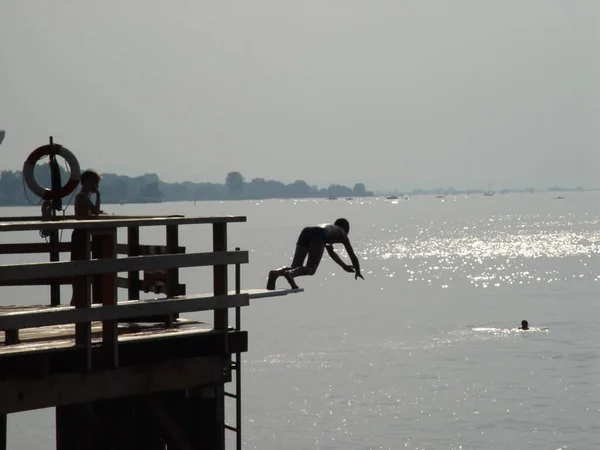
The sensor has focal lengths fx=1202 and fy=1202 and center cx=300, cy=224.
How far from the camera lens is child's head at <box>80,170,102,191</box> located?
582 inches

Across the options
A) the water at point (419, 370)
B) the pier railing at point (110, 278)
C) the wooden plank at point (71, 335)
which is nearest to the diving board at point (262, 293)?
the pier railing at point (110, 278)

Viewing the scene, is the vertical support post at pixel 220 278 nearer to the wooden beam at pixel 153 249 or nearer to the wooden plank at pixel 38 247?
the wooden beam at pixel 153 249

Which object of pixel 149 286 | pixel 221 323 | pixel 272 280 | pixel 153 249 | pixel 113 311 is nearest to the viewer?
pixel 113 311

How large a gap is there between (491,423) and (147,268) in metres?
32.1

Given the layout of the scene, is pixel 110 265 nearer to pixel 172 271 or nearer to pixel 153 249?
pixel 172 271

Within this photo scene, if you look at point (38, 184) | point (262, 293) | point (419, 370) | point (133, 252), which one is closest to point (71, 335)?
point (133, 252)

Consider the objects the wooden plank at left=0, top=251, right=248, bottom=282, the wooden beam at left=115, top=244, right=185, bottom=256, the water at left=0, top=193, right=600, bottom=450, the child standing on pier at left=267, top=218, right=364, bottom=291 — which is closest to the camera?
the wooden plank at left=0, top=251, right=248, bottom=282

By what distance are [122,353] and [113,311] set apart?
0.49 metres

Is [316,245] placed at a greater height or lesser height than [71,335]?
greater

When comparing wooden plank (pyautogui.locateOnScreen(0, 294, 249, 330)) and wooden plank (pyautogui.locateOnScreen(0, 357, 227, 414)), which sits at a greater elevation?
wooden plank (pyautogui.locateOnScreen(0, 294, 249, 330))

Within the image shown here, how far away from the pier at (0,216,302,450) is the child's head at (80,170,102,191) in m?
1.80

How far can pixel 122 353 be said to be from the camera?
38.2 ft

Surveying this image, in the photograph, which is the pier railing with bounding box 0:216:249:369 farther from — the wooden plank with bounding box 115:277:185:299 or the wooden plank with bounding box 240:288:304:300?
the wooden plank with bounding box 240:288:304:300

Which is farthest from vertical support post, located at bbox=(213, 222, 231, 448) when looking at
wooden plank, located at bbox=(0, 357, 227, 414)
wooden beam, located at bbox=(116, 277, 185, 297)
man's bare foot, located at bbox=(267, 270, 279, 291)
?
man's bare foot, located at bbox=(267, 270, 279, 291)
